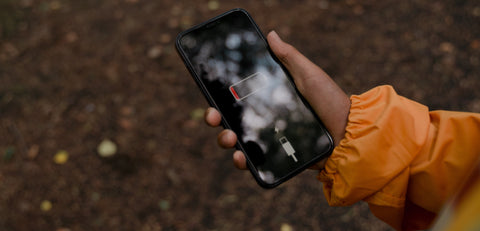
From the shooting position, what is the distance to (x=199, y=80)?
168 cm

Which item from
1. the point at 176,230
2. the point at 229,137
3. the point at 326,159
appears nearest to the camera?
the point at 229,137

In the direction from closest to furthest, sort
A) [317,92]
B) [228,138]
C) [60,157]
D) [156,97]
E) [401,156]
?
[401,156], [228,138], [317,92], [60,157], [156,97]

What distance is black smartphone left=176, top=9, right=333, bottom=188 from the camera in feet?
5.32

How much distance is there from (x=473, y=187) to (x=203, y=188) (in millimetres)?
2389

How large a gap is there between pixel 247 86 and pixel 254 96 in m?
0.07

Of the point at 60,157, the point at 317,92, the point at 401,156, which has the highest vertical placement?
the point at 60,157

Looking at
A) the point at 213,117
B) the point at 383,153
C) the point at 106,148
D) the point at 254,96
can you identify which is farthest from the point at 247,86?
the point at 106,148

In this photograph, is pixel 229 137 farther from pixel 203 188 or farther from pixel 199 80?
pixel 203 188

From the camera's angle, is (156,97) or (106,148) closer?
(106,148)

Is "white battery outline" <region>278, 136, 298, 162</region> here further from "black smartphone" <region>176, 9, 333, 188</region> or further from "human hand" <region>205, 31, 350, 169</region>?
"human hand" <region>205, 31, 350, 169</region>

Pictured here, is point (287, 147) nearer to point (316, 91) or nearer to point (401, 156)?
point (316, 91)

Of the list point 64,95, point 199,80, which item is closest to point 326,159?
point 199,80

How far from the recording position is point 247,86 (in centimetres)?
169

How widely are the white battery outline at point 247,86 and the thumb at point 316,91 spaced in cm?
17
